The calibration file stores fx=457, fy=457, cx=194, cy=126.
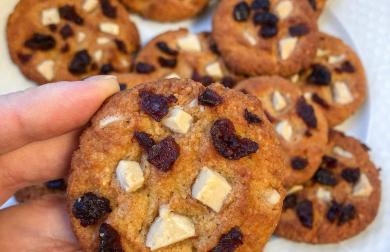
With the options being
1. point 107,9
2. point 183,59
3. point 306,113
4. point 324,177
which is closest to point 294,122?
point 306,113

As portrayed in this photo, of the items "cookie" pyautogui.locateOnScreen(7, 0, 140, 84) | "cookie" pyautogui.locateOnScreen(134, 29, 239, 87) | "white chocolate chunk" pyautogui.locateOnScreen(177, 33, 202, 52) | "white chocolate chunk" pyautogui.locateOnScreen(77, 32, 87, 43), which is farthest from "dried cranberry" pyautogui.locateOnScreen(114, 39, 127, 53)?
"white chocolate chunk" pyautogui.locateOnScreen(177, 33, 202, 52)

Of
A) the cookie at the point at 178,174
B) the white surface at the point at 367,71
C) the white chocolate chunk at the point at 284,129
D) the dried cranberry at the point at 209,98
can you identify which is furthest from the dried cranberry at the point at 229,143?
the white surface at the point at 367,71

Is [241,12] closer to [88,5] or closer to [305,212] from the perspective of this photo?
[88,5]

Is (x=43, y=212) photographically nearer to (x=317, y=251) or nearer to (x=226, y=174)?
(x=226, y=174)

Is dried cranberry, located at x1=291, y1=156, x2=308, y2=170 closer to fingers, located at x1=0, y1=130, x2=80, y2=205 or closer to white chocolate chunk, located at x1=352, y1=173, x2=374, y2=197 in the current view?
white chocolate chunk, located at x1=352, y1=173, x2=374, y2=197

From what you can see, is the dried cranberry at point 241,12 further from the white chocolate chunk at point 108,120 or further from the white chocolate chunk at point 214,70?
the white chocolate chunk at point 108,120

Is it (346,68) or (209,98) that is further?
(346,68)
